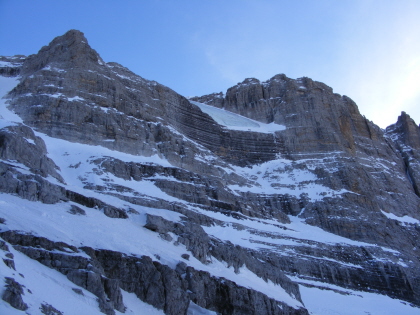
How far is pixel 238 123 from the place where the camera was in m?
106

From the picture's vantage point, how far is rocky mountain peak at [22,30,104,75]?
3152 inches

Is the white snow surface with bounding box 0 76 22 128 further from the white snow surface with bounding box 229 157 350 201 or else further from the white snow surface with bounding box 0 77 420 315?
the white snow surface with bounding box 229 157 350 201

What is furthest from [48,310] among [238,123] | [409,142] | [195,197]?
[409,142]

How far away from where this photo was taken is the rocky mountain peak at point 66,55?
263 feet

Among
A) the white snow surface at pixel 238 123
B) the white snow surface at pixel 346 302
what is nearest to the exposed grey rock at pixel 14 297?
the white snow surface at pixel 346 302

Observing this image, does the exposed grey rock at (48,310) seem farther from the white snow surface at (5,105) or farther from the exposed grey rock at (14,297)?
the white snow surface at (5,105)

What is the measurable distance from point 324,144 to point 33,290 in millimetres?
79321

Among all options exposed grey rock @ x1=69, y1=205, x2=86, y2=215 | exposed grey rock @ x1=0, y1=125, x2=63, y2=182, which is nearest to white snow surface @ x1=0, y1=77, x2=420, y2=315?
exposed grey rock @ x1=69, y1=205, x2=86, y2=215

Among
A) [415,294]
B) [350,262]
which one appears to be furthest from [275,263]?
[415,294]

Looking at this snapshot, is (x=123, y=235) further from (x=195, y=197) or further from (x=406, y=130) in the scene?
(x=406, y=130)

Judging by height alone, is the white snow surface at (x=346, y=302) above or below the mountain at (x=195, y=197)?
below

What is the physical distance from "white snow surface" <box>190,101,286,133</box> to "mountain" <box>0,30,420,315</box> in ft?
1.73

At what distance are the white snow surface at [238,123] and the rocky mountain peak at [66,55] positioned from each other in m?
29.7

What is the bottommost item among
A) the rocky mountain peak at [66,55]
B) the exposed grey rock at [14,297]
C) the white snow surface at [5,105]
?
the exposed grey rock at [14,297]
